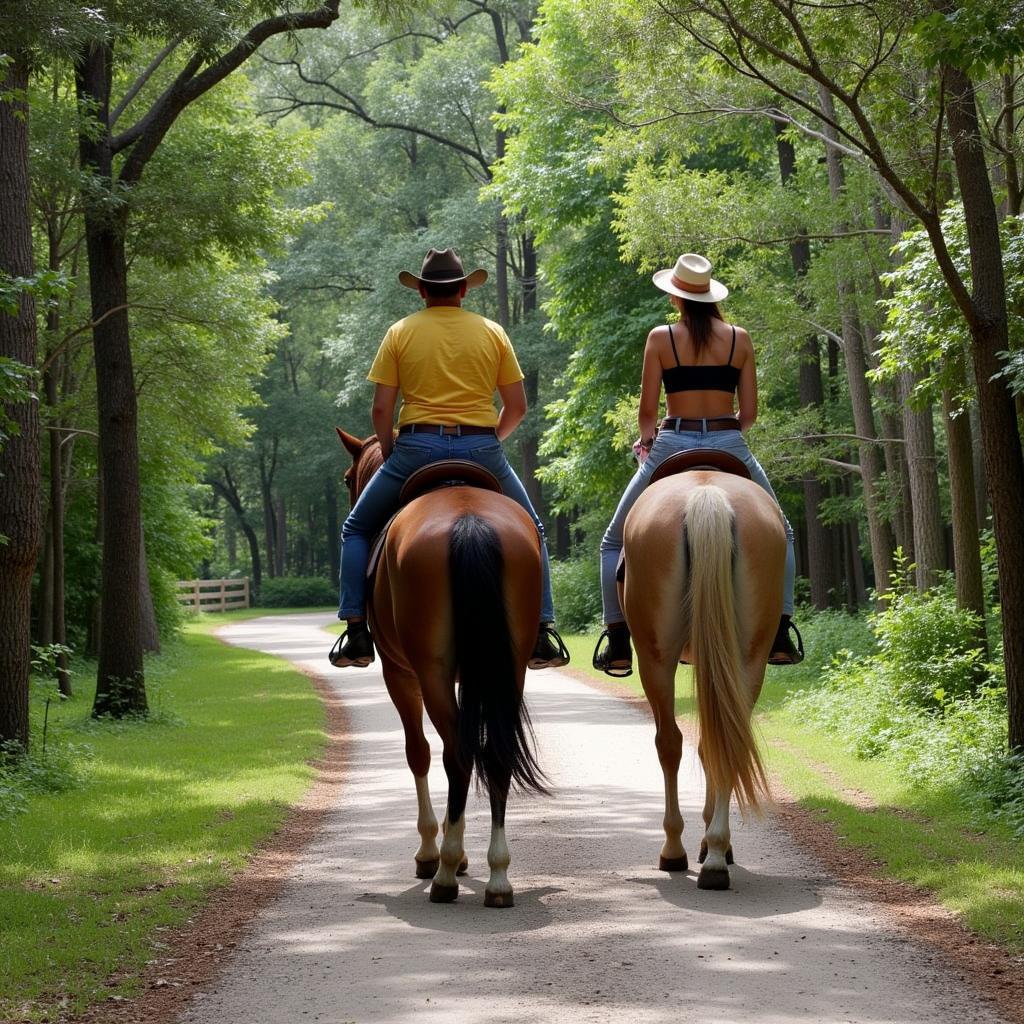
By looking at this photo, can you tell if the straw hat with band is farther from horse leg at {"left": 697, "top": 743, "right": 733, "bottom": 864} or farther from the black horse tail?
horse leg at {"left": 697, "top": 743, "right": 733, "bottom": 864}

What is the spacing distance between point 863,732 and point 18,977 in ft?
29.5

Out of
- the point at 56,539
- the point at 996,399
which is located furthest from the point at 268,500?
the point at 996,399

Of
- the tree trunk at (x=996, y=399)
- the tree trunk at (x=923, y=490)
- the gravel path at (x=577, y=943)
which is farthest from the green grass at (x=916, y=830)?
the tree trunk at (x=923, y=490)

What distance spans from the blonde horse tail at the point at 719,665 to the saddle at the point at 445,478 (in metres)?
1.22

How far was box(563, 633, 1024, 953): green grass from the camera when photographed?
22.4 feet

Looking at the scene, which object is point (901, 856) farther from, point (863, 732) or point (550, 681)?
point (550, 681)

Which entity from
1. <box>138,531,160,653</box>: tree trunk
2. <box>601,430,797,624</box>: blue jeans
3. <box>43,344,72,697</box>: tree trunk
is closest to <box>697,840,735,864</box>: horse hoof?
<box>601,430,797,624</box>: blue jeans

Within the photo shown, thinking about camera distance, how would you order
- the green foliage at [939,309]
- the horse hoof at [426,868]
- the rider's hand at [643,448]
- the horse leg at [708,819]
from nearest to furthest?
the horse leg at [708,819]
the horse hoof at [426,868]
the rider's hand at [643,448]
the green foliage at [939,309]

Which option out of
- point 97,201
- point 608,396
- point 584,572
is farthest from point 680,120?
point 584,572

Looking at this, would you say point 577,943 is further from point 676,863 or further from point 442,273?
point 442,273

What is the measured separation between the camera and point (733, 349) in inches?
328

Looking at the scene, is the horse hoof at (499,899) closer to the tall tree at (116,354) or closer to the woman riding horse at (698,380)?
the woman riding horse at (698,380)

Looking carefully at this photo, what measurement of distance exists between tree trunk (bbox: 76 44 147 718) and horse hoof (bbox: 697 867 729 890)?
1173cm

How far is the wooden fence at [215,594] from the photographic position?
58750 mm
